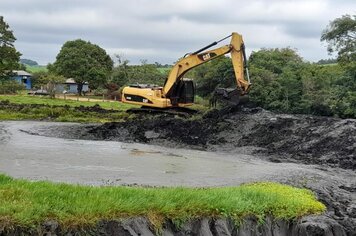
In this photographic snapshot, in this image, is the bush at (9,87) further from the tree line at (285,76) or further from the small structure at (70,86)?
the small structure at (70,86)

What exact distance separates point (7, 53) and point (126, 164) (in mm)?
40767

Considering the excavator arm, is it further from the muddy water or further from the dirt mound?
the muddy water

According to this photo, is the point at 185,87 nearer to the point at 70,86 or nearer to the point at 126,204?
the point at 126,204

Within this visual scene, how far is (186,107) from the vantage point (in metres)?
28.9

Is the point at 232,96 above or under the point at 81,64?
under

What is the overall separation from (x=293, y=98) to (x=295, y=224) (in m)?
36.4

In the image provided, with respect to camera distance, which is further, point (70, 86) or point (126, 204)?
point (70, 86)

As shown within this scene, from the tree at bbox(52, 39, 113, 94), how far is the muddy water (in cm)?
5298

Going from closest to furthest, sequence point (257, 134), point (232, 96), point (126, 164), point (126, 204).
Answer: point (126, 204) < point (126, 164) < point (257, 134) < point (232, 96)

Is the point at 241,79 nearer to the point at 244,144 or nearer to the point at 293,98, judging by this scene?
the point at 244,144

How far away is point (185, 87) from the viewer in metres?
28.6

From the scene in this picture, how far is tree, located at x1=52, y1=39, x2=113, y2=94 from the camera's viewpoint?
73500mm

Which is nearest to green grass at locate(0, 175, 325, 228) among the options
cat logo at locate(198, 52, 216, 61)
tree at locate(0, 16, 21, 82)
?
cat logo at locate(198, 52, 216, 61)

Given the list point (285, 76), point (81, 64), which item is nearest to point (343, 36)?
point (285, 76)
